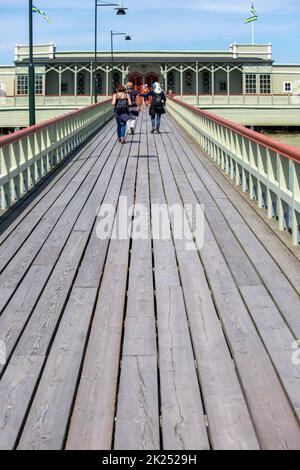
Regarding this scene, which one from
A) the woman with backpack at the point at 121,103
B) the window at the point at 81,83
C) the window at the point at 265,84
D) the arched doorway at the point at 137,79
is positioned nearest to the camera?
the woman with backpack at the point at 121,103

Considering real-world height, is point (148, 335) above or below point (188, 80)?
below

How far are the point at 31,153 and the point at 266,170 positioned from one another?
4810 mm

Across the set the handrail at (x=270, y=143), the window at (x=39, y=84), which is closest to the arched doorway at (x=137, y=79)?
the window at (x=39, y=84)

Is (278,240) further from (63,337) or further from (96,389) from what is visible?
(96,389)

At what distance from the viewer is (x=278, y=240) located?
25.6 ft

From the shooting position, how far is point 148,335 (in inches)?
191

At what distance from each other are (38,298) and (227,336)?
1.80 m

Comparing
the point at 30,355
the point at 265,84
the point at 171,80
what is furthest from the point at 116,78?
the point at 30,355

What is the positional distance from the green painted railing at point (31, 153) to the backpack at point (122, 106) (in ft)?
4.77

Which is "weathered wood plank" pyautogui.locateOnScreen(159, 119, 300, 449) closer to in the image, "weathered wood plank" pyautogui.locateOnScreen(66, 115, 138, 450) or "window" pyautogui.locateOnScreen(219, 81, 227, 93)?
"weathered wood plank" pyautogui.locateOnScreen(66, 115, 138, 450)

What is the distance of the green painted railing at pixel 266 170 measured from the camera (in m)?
7.61

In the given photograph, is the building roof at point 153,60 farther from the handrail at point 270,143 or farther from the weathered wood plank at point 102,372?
the weathered wood plank at point 102,372

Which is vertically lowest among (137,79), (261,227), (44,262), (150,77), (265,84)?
(44,262)

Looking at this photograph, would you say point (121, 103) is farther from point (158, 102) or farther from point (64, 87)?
point (64, 87)
